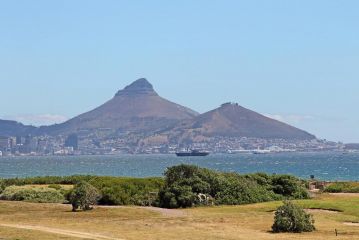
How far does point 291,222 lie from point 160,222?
673 centimetres

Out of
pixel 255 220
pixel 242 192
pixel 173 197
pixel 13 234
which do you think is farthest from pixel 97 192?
pixel 13 234

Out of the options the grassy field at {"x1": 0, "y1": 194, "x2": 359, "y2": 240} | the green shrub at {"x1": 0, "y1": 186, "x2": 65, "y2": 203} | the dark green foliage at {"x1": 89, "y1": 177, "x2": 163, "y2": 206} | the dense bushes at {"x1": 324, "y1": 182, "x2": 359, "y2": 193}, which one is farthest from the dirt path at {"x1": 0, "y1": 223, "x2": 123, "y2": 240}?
the dense bushes at {"x1": 324, "y1": 182, "x2": 359, "y2": 193}

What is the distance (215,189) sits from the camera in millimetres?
51844

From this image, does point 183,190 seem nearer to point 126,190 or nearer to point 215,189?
point 215,189

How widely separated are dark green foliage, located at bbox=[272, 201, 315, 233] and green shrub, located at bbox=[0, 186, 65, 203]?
2127 centimetres

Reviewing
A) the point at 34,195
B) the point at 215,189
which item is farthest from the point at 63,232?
the point at 34,195

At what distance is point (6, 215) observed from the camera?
42281 mm

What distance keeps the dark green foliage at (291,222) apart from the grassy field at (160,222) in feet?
1.86

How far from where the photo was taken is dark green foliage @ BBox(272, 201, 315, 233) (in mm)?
34938

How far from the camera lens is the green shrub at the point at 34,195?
52.3m

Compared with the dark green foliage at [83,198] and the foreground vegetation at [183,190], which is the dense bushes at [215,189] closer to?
the foreground vegetation at [183,190]

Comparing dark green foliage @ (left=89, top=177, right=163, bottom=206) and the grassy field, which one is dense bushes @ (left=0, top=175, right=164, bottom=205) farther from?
the grassy field

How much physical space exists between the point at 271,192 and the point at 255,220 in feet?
52.6

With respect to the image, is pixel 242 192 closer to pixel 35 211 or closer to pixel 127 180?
pixel 127 180
